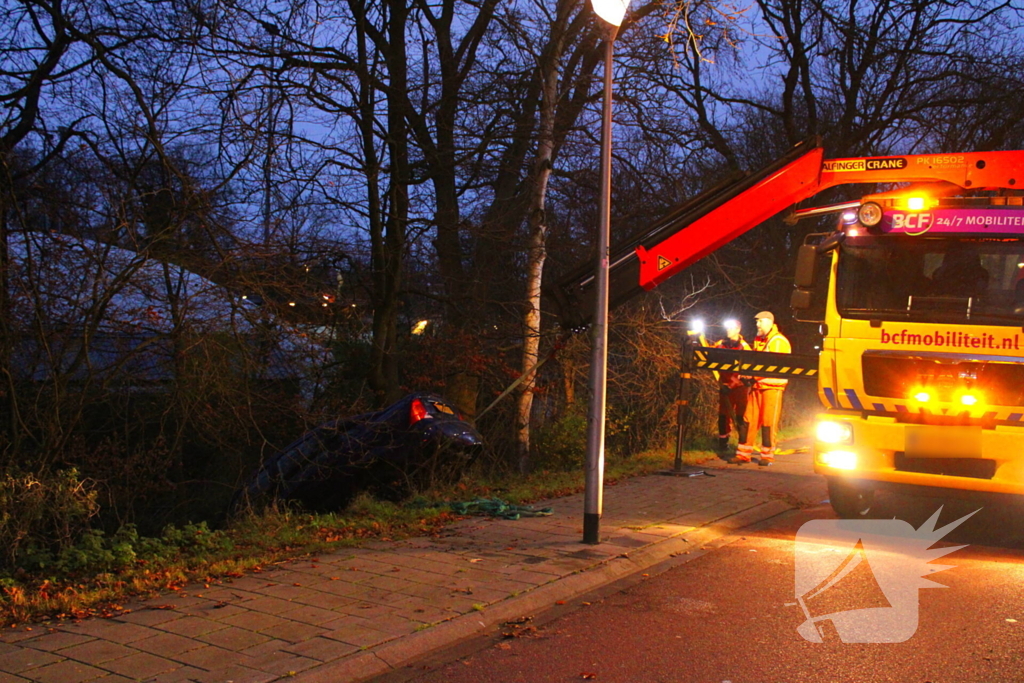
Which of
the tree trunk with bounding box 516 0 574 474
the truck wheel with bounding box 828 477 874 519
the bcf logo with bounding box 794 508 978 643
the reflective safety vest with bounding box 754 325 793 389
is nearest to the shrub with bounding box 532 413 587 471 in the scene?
the tree trunk with bounding box 516 0 574 474

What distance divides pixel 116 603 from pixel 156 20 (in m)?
6.64

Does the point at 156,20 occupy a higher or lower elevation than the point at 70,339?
higher

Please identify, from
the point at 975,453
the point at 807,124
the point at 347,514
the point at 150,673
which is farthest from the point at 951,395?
the point at 807,124

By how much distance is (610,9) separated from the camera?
22.4 feet

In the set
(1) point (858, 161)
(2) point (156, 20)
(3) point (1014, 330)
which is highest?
(2) point (156, 20)

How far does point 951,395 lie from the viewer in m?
8.33

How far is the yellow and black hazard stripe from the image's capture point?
11.1 metres

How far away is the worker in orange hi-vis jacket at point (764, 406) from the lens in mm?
13242

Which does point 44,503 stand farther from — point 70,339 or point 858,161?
point 858,161

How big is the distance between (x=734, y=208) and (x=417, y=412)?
4.08m

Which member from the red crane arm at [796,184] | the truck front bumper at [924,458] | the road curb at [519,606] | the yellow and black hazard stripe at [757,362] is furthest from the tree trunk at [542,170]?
the truck front bumper at [924,458]

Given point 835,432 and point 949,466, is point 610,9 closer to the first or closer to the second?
point 835,432

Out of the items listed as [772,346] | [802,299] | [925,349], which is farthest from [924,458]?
[772,346]

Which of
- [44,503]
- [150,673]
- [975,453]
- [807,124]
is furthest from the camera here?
[807,124]
